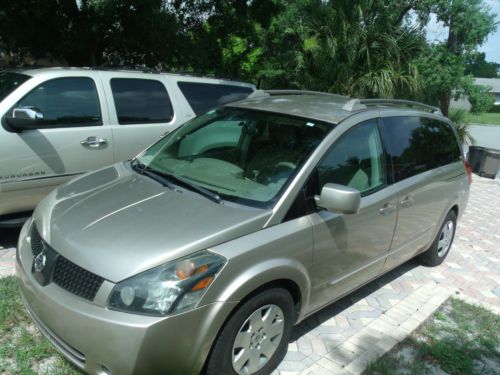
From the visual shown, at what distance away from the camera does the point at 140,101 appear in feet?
17.3

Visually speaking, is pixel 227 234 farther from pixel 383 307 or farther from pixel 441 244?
pixel 441 244

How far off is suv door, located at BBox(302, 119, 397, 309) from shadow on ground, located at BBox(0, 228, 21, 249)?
10.4ft

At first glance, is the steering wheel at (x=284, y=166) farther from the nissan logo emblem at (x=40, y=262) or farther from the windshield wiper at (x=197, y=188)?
the nissan logo emblem at (x=40, y=262)

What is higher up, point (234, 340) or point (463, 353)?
point (234, 340)

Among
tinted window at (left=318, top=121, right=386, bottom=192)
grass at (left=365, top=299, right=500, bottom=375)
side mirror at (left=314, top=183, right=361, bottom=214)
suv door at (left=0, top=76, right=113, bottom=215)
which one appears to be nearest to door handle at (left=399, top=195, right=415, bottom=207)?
tinted window at (left=318, top=121, right=386, bottom=192)

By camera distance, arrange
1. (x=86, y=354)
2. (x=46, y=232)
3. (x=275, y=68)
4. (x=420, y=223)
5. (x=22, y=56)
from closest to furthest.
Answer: (x=86, y=354) < (x=46, y=232) < (x=420, y=223) < (x=22, y=56) < (x=275, y=68)

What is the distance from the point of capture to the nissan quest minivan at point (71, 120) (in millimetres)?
4277

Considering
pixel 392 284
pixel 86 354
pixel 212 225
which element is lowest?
pixel 392 284

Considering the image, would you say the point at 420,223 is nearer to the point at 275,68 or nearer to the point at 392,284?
the point at 392,284

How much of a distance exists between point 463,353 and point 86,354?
2.71 meters

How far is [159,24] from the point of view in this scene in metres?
9.47

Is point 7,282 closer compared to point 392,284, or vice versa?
point 7,282

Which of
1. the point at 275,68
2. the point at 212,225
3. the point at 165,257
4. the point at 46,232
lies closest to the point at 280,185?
the point at 212,225

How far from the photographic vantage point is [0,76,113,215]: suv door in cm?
428
